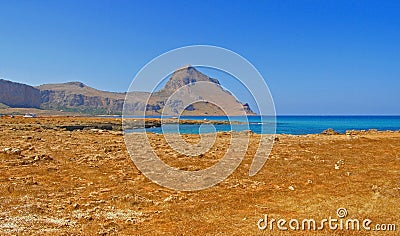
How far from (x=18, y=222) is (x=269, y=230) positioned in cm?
830

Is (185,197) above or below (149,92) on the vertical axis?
below

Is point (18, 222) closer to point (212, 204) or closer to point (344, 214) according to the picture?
point (212, 204)

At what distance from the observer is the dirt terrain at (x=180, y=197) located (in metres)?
10.9

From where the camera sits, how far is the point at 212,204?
44.8 ft

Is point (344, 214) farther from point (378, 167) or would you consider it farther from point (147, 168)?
point (147, 168)

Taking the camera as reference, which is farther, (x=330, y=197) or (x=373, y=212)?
(x=330, y=197)

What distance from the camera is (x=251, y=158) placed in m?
26.9

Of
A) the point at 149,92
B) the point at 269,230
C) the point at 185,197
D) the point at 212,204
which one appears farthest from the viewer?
the point at 149,92

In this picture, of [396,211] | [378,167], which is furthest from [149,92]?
[378,167]

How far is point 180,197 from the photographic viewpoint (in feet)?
49.0

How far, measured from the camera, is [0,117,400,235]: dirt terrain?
10.9 m

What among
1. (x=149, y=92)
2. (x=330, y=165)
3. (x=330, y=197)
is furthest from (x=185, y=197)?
(x=330, y=165)

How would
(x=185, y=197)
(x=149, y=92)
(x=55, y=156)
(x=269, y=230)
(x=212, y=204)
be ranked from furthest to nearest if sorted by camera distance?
(x=55, y=156), (x=149, y=92), (x=185, y=197), (x=212, y=204), (x=269, y=230)

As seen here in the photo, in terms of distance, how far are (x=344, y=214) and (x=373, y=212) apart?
1.15 metres
